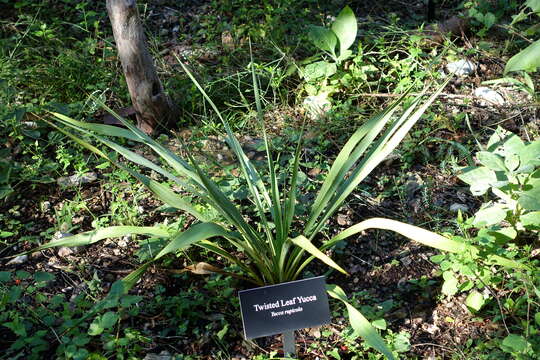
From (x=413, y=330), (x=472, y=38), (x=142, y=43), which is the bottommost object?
(x=413, y=330)

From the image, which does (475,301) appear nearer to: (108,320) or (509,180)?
(509,180)

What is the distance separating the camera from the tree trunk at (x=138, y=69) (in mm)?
2510

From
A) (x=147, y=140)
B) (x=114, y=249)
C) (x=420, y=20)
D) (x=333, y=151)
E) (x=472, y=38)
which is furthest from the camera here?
(x=420, y=20)

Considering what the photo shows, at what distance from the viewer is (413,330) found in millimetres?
1964

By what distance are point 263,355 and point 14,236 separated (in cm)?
114

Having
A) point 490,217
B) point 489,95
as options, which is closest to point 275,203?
point 490,217

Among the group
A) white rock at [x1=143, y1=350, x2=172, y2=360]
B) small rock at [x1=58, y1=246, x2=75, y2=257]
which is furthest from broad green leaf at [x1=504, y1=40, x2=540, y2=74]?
small rock at [x1=58, y1=246, x2=75, y2=257]

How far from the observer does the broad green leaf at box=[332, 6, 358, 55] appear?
2.89 m

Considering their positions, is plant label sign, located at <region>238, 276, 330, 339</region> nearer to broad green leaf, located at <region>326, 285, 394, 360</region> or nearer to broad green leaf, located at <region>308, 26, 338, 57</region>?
broad green leaf, located at <region>326, 285, 394, 360</region>

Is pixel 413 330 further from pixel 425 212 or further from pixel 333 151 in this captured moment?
pixel 333 151

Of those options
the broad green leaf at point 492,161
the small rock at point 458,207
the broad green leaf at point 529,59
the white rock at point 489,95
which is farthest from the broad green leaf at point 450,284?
the white rock at point 489,95

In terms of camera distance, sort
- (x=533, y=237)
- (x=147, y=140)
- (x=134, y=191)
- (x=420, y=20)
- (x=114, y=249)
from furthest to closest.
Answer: (x=420, y=20) < (x=134, y=191) < (x=114, y=249) < (x=533, y=237) < (x=147, y=140)

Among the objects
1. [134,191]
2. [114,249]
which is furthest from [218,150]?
[114,249]

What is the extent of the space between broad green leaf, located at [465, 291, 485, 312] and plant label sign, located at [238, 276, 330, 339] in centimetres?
50
